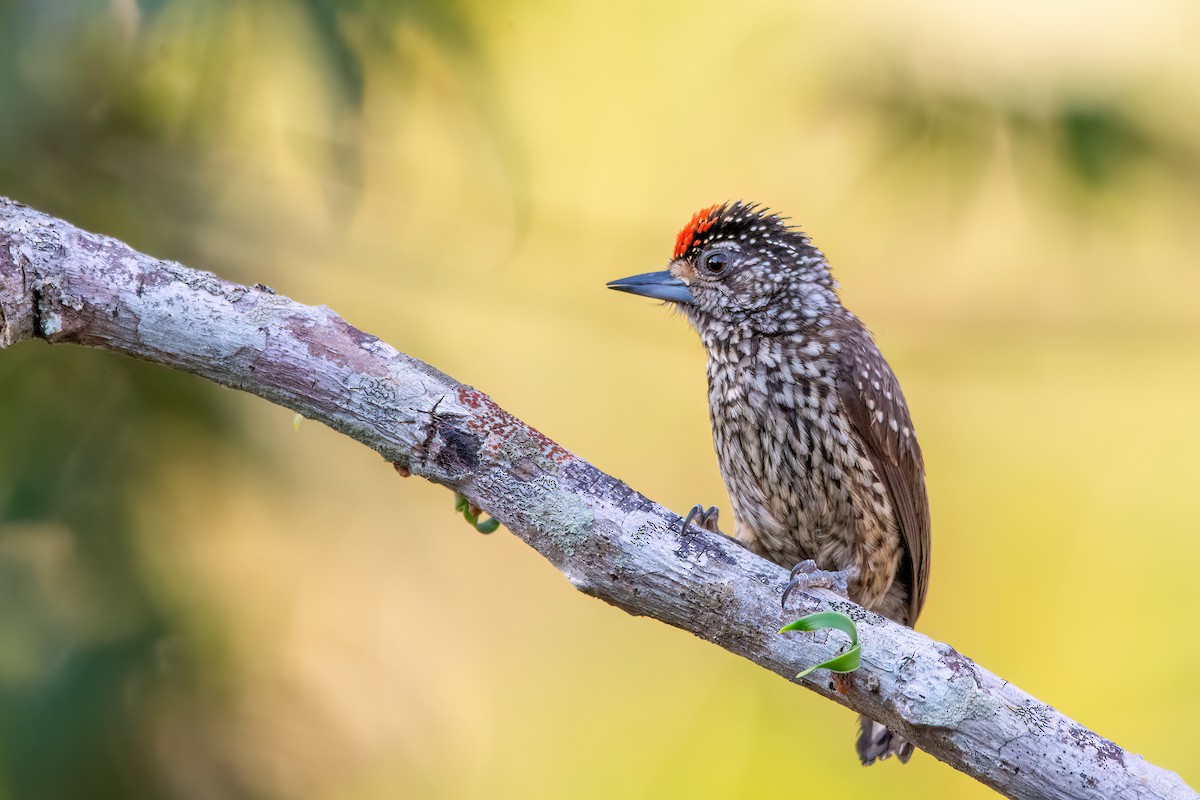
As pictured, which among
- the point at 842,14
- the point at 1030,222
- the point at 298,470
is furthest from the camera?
the point at 842,14

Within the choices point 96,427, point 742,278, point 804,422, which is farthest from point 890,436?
point 96,427

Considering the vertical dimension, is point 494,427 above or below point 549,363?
below

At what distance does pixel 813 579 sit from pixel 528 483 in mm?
628

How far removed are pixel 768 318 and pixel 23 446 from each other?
2092 mm

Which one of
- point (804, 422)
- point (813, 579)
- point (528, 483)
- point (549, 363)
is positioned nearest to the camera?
point (528, 483)

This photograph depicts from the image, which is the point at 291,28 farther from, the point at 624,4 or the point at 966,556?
the point at 966,556

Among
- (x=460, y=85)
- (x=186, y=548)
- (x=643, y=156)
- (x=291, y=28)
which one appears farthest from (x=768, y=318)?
(x=643, y=156)

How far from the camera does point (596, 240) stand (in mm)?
4848

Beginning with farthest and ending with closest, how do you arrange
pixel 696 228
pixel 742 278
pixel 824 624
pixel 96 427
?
pixel 696 228 < pixel 742 278 < pixel 96 427 < pixel 824 624

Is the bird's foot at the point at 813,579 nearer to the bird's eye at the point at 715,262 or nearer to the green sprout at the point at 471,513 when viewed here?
the green sprout at the point at 471,513

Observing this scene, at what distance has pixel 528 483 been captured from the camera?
7.32 ft

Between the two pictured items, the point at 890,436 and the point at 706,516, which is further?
the point at 890,436

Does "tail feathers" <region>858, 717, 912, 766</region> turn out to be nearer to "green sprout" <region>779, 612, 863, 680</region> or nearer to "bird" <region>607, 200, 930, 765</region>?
"bird" <region>607, 200, 930, 765</region>

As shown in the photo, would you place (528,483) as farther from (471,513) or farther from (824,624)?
(824,624)
